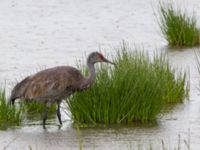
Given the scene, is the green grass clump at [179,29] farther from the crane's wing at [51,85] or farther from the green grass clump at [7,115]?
the green grass clump at [7,115]

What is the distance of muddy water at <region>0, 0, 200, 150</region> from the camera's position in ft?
39.4

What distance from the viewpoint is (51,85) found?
12.9 meters

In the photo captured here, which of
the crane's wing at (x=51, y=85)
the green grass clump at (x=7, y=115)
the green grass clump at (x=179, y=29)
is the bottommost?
the green grass clump at (x=7, y=115)

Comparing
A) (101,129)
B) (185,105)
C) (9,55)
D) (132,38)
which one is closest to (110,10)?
(132,38)

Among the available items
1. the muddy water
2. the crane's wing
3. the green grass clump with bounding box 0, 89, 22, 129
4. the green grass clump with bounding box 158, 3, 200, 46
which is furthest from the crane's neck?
the green grass clump with bounding box 158, 3, 200, 46

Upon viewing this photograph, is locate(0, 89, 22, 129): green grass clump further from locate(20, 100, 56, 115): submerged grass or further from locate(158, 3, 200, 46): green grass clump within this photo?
locate(158, 3, 200, 46): green grass clump

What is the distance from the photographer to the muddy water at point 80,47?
12008 mm

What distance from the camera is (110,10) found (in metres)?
24.6

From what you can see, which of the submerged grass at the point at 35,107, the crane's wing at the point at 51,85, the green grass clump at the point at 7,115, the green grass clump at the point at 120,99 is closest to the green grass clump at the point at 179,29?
the submerged grass at the point at 35,107

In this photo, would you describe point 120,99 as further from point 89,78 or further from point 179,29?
point 179,29

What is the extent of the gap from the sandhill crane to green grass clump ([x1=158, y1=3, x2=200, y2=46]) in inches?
265

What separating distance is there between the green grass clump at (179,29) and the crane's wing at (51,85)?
22.5 feet

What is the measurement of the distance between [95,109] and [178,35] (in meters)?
7.33

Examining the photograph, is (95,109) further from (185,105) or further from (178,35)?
(178,35)
